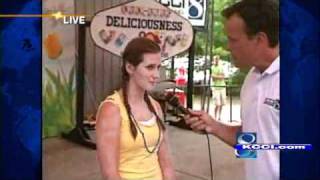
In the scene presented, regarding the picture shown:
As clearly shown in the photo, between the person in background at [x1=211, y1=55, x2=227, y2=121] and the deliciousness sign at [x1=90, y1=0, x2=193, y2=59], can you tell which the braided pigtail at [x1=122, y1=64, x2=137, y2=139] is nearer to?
the deliciousness sign at [x1=90, y1=0, x2=193, y2=59]

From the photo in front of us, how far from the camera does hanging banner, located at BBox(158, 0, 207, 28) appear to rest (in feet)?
9.52

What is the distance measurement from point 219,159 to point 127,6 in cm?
97

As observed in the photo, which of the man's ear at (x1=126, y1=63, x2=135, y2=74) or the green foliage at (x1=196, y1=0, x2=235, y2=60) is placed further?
the green foliage at (x1=196, y1=0, x2=235, y2=60)

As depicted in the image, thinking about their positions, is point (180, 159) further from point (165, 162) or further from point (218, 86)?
point (218, 86)

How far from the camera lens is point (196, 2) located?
2930 mm

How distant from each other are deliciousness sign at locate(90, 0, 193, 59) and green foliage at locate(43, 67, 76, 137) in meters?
0.25

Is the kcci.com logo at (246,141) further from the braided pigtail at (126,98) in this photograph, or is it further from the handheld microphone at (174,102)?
the braided pigtail at (126,98)

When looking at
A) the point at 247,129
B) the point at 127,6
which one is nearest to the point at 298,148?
the point at 247,129

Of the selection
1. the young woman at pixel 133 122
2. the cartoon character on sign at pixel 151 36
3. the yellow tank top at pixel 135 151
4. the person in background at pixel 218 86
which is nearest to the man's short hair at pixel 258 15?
the person in background at pixel 218 86

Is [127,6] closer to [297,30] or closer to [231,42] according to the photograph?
[231,42]

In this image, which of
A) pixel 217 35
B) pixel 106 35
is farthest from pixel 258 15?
pixel 106 35

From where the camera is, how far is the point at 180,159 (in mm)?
2949

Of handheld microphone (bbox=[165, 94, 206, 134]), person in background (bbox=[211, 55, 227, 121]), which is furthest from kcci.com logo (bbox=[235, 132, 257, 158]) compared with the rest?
handheld microphone (bbox=[165, 94, 206, 134])

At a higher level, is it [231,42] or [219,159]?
[231,42]
